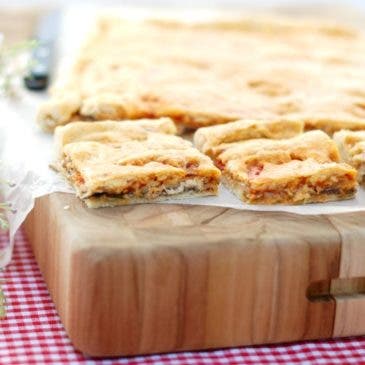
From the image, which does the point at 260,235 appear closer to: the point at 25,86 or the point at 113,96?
the point at 113,96

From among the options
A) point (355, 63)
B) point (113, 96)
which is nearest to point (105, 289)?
point (113, 96)

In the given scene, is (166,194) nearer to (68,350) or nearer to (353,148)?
(68,350)

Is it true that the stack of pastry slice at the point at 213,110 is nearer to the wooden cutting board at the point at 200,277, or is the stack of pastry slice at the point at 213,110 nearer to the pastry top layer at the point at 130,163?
the pastry top layer at the point at 130,163

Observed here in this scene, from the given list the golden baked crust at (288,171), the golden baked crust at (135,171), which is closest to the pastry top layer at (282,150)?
the golden baked crust at (288,171)

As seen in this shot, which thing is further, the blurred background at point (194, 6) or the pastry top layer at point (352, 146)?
the blurred background at point (194, 6)

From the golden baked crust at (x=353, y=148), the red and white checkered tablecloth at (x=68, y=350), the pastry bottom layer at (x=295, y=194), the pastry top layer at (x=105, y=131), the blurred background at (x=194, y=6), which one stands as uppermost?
the pastry top layer at (x=105, y=131)

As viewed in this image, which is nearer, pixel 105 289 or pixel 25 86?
pixel 105 289

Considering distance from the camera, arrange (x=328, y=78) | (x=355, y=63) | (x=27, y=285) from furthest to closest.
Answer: (x=355, y=63)
(x=328, y=78)
(x=27, y=285)


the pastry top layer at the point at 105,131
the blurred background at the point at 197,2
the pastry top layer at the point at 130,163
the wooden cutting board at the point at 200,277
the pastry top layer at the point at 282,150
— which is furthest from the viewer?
the blurred background at the point at 197,2
